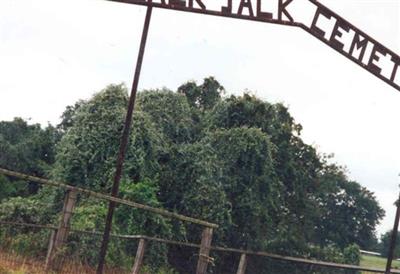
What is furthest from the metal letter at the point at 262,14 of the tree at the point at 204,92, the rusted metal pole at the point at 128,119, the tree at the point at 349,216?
the tree at the point at 349,216

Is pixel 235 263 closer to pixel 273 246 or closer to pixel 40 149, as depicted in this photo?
pixel 273 246

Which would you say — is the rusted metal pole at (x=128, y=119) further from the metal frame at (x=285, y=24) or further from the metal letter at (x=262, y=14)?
the metal letter at (x=262, y=14)

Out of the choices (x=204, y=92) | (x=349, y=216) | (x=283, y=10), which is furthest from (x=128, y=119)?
(x=349, y=216)

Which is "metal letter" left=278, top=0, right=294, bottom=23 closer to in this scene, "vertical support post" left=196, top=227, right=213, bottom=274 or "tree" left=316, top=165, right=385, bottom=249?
"vertical support post" left=196, top=227, right=213, bottom=274

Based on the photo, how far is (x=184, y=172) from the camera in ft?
75.6

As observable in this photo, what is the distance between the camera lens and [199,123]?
26.3 meters

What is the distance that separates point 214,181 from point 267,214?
124 inches

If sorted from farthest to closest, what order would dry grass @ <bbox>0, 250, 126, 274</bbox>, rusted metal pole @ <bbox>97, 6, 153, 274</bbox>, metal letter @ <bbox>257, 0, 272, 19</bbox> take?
Result: metal letter @ <bbox>257, 0, 272, 19</bbox>
rusted metal pole @ <bbox>97, 6, 153, 274</bbox>
dry grass @ <bbox>0, 250, 126, 274</bbox>

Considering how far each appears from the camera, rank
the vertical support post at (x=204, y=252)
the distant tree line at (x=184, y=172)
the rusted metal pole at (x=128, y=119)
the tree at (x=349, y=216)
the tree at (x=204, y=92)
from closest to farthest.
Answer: the rusted metal pole at (x=128, y=119)
the vertical support post at (x=204, y=252)
the distant tree line at (x=184, y=172)
the tree at (x=204, y=92)
the tree at (x=349, y=216)

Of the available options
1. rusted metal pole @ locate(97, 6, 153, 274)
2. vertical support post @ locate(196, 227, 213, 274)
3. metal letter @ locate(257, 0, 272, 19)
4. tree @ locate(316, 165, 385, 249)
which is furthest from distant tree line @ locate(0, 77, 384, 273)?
tree @ locate(316, 165, 385, 249)

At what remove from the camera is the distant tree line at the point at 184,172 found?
1889 cm

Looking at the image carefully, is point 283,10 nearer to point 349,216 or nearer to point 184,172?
point 184,172

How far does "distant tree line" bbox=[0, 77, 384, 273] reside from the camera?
1889cm

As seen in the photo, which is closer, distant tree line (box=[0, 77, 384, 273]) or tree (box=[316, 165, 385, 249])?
distant tree line (box=[0, 77, 384, 273])
